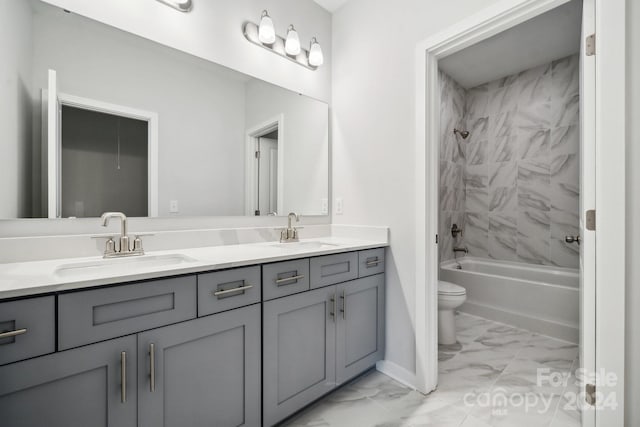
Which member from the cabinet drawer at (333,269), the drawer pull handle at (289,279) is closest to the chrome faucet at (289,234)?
the cabinet drawer at (333,269)

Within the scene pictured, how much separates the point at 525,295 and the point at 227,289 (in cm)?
271

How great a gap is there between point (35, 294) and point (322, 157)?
1814 millimetres

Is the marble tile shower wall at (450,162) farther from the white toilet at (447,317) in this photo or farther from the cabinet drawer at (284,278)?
the cabinet drawer at (284,278)

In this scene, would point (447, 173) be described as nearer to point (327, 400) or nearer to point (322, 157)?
point (322, 157)

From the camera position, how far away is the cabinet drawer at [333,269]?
60.2 inches

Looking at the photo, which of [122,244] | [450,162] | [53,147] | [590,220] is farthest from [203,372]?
[450,162]

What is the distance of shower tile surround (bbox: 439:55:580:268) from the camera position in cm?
288

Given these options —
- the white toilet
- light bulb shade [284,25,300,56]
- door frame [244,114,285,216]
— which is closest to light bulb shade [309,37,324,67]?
light bulb shade [284,25,300,56]

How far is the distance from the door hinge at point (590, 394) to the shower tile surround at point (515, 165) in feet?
6.68

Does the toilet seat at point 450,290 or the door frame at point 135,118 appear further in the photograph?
the toilet seat at point 450,290

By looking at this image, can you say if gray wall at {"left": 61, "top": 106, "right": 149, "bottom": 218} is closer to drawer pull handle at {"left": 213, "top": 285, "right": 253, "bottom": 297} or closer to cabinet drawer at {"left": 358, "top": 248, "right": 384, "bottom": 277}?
drawer pull handle at {"left": 213, "top": 285, "right": 253, "bottom": 297}

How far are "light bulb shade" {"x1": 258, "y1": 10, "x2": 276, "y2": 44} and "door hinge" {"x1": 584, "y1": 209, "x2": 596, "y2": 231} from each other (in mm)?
1922

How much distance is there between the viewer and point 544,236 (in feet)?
9.89

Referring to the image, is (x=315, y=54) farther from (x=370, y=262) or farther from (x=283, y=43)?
(x=370, y=262)
